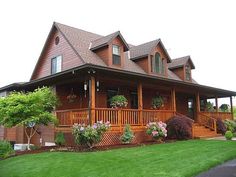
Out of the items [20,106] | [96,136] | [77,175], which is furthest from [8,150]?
[77,175]

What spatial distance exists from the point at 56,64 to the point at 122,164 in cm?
1250

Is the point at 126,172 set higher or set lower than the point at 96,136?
lower

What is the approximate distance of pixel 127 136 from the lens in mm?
14367

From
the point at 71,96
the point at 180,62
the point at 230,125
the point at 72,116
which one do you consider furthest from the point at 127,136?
the point at 230,125

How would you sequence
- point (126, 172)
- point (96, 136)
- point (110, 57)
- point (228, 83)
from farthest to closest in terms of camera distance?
point (228, 83)
point (110, 57)
point (96, 136)
point (126, 172)

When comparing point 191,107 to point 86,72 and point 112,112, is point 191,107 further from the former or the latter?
point 86,72

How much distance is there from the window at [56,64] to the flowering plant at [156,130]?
769cm

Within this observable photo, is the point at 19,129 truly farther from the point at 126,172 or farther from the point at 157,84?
the point at 126,172

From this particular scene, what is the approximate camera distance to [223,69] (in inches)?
2173

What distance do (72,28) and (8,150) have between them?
36.1ft

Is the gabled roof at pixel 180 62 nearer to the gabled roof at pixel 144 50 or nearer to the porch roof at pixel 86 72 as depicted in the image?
the porch roof at pixel 86 72

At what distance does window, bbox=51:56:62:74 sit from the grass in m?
9.15

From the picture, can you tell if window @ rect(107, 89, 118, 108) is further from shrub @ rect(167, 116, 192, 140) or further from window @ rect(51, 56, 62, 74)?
shrub @ rect(167, 116, 192, 140)

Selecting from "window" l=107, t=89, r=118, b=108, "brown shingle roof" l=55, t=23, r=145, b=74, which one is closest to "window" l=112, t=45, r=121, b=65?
"brown shingle roof" l=55, t=23, r=145, b=74
